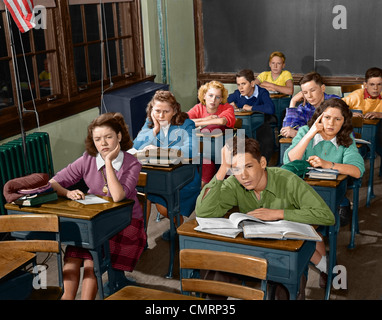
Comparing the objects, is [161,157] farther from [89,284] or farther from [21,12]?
[21,12]

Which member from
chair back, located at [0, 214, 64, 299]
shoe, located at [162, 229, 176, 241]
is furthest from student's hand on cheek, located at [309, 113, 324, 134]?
chair back, located at [0, 214, 64, 299]

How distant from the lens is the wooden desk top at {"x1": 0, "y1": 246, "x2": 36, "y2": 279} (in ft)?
7.63

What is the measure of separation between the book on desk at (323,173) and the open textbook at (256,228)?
2.55 feet

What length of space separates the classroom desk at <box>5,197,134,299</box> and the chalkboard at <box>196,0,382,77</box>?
16.0 feet

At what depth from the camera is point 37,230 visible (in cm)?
268

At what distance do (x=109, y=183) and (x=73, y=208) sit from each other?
0.29 meters

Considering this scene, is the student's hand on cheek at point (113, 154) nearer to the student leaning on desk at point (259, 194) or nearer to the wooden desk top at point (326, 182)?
the student leaning on desk at point (259, 194)

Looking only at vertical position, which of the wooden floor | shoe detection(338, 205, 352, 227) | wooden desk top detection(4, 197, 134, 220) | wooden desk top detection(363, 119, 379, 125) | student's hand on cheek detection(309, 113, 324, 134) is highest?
student's hand on cheek detection(309, 113, 324, 134)

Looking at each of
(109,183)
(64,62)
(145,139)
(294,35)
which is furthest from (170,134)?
(294,35)

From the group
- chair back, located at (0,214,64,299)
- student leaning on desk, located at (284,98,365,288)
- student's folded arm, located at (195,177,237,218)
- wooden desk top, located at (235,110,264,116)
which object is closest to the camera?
chair back, located at (0,214,64,299)

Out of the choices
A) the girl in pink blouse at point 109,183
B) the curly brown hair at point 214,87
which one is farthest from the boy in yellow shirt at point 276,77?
the girl in pink blouse at point 109,183

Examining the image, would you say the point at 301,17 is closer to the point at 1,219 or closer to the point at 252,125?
the point at 252,125

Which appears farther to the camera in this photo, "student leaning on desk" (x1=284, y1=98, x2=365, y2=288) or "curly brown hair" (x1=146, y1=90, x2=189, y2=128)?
"curly brown hair" (x1=146, y1=90, x2=189, y2=128)

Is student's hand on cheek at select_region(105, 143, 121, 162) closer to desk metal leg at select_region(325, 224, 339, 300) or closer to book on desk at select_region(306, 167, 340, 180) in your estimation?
book on desk at select_region(306, 167, 340, 180)
